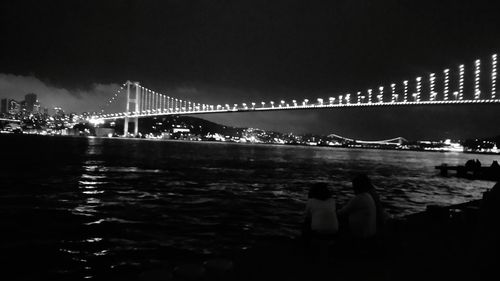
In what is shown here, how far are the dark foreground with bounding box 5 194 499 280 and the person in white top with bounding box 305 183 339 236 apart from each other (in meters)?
0.34

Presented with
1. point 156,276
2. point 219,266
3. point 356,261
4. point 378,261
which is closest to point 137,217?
point 219,266

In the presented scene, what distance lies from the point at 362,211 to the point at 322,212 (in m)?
0.54

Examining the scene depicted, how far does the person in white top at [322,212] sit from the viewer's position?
4047mm

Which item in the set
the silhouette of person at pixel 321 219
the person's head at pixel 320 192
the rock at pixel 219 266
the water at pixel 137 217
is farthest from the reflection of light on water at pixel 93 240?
the person's head at pixel 320 192

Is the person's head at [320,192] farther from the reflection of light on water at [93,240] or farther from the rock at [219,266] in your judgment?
the reflection of light on water at [93,240]

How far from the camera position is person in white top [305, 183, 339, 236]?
4.05 m

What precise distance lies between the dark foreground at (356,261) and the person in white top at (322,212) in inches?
13.2

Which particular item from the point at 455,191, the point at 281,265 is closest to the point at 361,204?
the point at 281,265

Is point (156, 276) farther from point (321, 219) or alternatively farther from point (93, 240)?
point (93, 240)

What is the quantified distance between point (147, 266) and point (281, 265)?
7.37ft

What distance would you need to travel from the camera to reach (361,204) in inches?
170

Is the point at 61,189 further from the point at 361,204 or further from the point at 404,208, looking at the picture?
the point at 361,204

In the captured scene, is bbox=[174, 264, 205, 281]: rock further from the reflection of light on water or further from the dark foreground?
the reflection of light on water

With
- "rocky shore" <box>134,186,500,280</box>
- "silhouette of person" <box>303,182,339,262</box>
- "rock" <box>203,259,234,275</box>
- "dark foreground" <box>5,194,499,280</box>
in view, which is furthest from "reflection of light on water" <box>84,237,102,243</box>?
"silhouette of person" <box>303,182,339,262</box>
